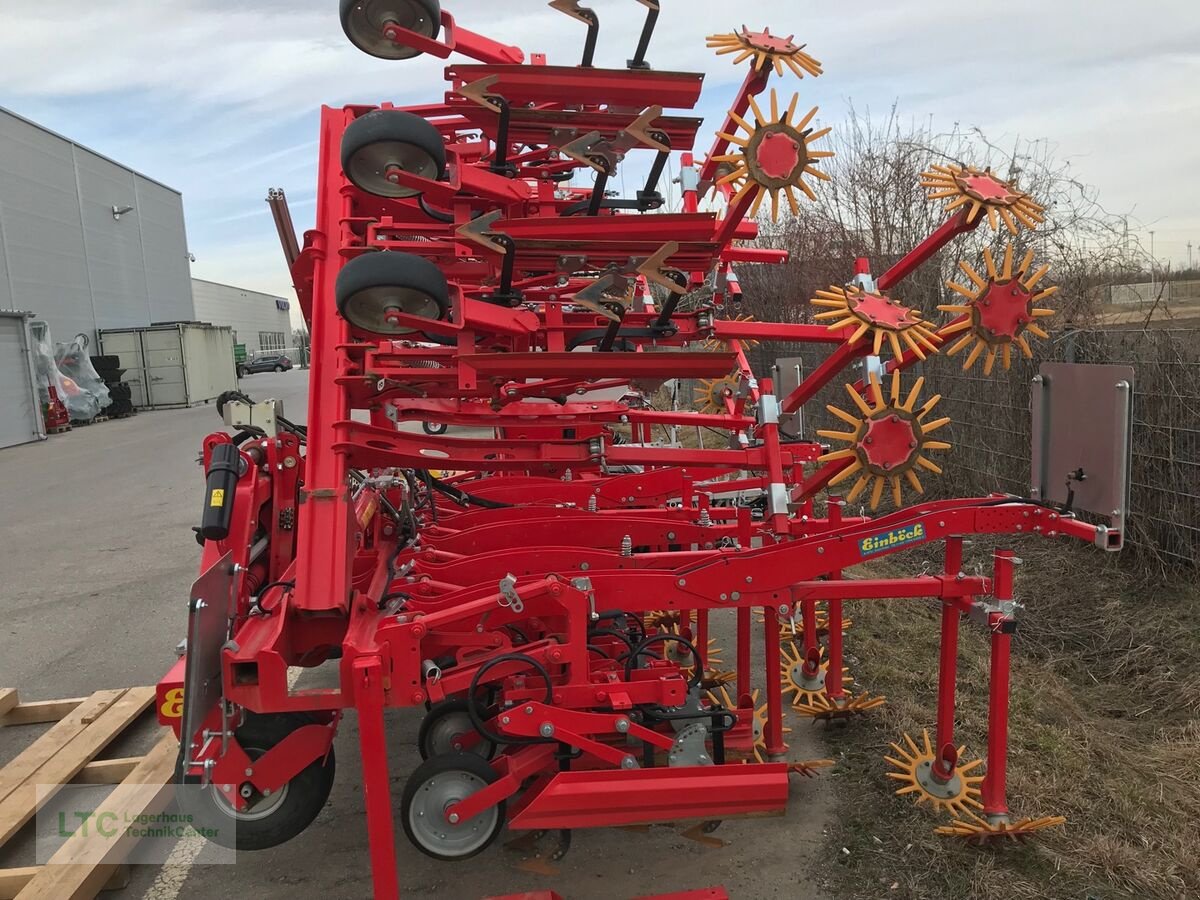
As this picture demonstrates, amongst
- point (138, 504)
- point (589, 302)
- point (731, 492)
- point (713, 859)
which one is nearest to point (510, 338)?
point (589, 302)

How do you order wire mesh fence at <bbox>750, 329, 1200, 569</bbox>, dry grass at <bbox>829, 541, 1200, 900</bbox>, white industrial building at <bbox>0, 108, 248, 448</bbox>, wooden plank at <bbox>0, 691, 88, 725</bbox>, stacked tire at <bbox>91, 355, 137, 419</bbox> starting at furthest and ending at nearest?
1. stacked tire at <bbox>91, 355, 137, 419</bbox>
2. white industrial building at <bbox>0, 108, 248, 448</bbox>
3. wire mesh fence at <bbox>750, 329, 1200, 569</bbox>
4. wooden plank at <bbox>0, 691, 88, 725</bbox>
5. dry grass at <bbox>829, 541, 1200, 900</bbox>

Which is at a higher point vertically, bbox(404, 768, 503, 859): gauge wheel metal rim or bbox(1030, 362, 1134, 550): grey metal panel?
bbox(1030, 362, 1134, 550): grey metal panel

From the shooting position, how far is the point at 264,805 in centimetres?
312

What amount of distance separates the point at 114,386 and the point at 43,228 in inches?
204

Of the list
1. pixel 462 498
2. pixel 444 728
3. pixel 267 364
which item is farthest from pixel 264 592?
pixel 267 364

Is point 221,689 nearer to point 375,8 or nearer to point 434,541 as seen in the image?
point 434,541

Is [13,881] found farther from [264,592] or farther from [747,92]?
[747,92]

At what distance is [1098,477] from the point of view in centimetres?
303

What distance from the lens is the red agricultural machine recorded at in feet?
9.11

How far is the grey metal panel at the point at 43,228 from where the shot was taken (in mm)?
22297

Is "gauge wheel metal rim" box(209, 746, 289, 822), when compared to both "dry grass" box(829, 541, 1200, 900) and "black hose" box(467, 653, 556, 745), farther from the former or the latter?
"dry grass" box(829, 541, 1200, 900)

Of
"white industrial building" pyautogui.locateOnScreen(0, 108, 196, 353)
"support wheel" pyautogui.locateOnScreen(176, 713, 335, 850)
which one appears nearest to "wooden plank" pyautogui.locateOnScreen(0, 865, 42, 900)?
"support wheel" pyautogui.locateOnScreen(176, 713, 335, 850)

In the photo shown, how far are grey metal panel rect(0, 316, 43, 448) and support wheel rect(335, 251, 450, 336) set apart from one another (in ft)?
60.8

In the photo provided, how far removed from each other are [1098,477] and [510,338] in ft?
7.44
